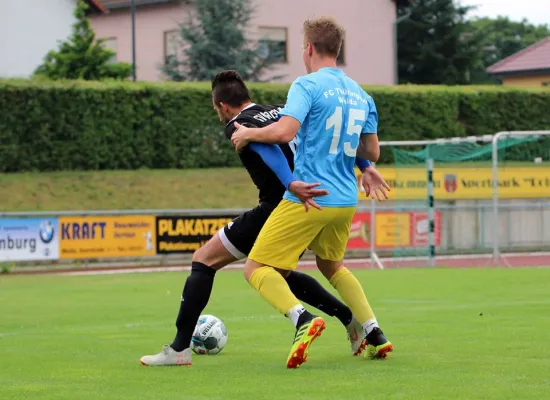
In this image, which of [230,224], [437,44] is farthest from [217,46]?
[230,224]

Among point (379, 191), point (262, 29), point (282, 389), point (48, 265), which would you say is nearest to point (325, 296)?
point (379, 191)

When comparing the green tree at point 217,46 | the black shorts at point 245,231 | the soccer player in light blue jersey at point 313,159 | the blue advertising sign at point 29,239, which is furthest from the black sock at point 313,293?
the green tree at point 217,46

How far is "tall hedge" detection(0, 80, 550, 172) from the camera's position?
30219mm

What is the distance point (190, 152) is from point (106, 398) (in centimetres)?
2700

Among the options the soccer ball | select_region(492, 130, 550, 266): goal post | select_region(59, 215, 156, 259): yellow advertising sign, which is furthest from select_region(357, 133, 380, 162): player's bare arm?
select_region(59, 215, 156, 259): yellow advertising sign

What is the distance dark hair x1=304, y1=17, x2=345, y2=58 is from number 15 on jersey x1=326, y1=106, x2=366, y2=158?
0.38 m

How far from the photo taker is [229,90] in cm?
753

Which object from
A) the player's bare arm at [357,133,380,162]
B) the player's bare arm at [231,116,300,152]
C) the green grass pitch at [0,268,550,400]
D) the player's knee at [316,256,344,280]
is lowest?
the green grass pitch at [0,268,550,400]

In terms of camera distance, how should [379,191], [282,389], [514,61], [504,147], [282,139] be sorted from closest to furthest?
1. [282,389]
2. [282,139]
3. [379,191]
4. [504,147]
5. [514,61]

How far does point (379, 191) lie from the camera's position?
7.93m

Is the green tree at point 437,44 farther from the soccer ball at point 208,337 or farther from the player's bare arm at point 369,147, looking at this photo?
the player's bare arm at point 369,147

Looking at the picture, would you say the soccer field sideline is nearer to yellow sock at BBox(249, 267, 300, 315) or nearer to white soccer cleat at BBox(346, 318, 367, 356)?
white soccer cleat at BBox(346, 318, 367, 356)

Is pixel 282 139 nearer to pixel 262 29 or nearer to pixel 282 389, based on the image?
pixel 282 389

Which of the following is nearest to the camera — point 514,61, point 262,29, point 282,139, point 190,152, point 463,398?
point 463,398
